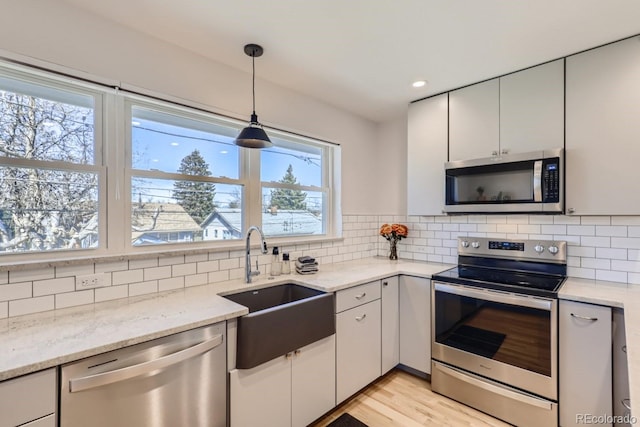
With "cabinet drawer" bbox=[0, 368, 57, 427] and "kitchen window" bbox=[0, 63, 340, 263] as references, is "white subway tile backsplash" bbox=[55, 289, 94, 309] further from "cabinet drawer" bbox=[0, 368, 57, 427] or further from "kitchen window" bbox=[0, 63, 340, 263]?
"cabinet drawer" bbox=[0, 368, 57, 427]

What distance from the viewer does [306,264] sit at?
94.0 inches

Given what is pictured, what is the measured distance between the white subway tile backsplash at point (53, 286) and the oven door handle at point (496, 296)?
7.59 ft

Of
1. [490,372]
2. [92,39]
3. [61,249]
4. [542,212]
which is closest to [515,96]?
[542,212]

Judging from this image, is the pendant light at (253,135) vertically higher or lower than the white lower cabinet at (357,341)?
higher

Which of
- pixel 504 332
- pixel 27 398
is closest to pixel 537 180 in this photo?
pixel 504 332

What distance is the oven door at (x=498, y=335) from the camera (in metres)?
1.80

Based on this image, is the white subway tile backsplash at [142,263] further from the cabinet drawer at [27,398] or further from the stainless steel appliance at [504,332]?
the stainless steel appliance at [504,332]

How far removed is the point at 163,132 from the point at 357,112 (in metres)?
1.91

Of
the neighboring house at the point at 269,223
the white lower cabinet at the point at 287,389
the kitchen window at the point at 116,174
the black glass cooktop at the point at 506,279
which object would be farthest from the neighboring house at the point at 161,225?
the black glass cooktop at the point at 506,279

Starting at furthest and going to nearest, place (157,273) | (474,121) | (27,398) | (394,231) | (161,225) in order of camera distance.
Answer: (394,231), (474,121), (161,225), (157,273), (27,398)

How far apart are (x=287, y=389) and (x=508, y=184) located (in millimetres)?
2109

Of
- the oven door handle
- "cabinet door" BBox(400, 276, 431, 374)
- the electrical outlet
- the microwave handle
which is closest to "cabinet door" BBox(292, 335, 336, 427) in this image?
"cabinet door" BBox(400, 276, 431, 374)

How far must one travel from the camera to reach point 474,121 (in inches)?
94.4

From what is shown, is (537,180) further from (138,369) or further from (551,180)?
(138,369)
